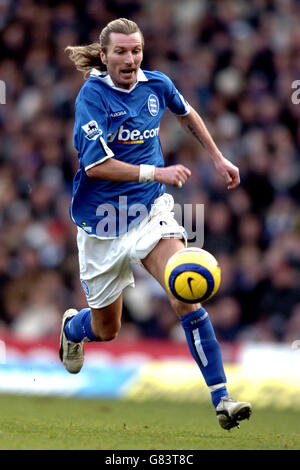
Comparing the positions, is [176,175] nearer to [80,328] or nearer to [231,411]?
[231,411]

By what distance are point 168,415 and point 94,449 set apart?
3.71 m

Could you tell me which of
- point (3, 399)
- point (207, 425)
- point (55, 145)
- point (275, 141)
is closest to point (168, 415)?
point (207, 425)

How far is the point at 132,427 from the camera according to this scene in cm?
711

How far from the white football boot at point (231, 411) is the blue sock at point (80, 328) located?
1.64m

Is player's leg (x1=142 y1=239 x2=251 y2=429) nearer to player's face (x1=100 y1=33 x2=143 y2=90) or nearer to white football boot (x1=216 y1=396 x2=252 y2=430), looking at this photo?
white football boot (x1=216 y1=396 x2=252 y2=430)

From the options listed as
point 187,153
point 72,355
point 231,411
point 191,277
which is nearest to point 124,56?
point 191,277

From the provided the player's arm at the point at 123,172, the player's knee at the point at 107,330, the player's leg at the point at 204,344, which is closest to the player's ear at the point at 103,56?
the player's arm at the point at 123,172

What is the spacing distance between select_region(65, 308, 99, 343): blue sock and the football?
1.55 metres

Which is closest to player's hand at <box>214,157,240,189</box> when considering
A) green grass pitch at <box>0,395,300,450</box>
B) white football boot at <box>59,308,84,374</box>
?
green grass pitch at <box>0,395,300,450</box>

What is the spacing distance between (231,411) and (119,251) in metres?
1.52

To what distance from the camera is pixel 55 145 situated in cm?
1468

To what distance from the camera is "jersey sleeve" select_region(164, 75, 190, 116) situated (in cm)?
711

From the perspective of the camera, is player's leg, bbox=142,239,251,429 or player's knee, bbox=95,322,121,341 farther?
player's knee, bbox=95,322,121,341
